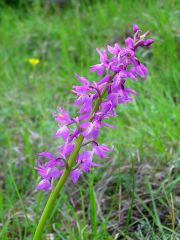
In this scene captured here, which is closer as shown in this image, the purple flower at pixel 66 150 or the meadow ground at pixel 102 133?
the purple flower at pixel 66 150

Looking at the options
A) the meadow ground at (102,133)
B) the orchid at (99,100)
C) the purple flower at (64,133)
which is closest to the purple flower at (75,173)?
the orchid at (99,100)

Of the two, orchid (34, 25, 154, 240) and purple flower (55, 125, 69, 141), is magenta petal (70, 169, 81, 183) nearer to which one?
orchid (34, 25, 154, 240)

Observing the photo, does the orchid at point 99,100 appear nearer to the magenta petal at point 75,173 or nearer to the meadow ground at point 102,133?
the magenta petal at point 75,173

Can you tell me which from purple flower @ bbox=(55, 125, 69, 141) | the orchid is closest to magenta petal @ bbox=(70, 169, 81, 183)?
the orchid

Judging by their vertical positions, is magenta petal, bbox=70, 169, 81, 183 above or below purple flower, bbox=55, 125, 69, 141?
below

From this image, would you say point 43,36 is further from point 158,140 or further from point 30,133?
point 158,140

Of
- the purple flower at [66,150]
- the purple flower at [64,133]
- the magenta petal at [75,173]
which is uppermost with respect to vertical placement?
the purple flower at [64,133]

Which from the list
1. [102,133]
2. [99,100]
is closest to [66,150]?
[99,100]

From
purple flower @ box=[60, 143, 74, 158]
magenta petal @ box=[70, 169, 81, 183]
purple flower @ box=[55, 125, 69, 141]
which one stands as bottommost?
magenta petal @ box=[70, 169, 81, 183]
